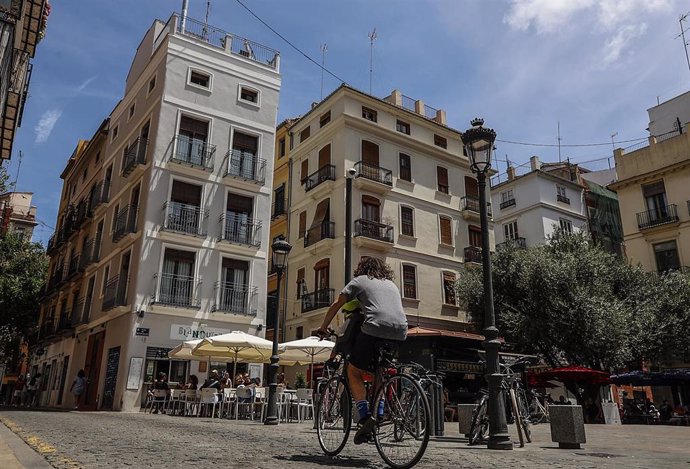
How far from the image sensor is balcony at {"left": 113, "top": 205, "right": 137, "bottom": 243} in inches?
910

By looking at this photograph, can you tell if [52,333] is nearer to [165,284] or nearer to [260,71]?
[165,284]

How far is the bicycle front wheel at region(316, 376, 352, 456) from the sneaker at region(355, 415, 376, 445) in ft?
1.39

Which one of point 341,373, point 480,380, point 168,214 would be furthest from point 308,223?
point 341,373

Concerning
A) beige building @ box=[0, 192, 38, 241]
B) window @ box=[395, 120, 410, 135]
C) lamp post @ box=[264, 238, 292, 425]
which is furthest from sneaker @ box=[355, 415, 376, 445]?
beige building @ box=[0, 192, 38, 241]

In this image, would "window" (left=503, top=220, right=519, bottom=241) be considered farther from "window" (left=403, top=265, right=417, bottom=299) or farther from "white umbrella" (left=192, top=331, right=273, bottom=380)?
"white umbrella" (left=192, top=331, right=273, bottom=380)

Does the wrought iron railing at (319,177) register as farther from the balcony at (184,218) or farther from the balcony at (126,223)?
the balcony at (126,223)

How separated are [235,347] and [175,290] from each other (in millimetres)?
5892

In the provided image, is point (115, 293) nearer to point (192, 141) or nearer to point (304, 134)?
point (192, 141)

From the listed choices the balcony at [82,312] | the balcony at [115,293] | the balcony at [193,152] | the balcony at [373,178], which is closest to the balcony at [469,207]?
the balcony at [373,178]

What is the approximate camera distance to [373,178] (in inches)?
1120

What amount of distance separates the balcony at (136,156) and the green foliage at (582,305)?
16.7 meters

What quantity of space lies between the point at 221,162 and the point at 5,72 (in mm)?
11041

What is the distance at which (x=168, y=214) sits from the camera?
22.8m

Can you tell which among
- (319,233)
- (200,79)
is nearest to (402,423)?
(319,233)
